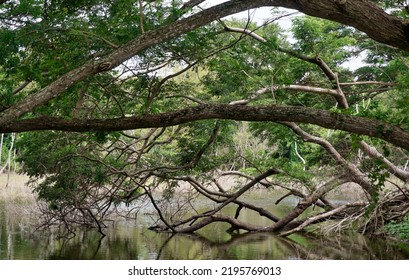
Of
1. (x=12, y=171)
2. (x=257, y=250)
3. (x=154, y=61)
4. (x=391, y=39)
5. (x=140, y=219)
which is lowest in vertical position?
(x=257, y=250)

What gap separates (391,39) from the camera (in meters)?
6.54

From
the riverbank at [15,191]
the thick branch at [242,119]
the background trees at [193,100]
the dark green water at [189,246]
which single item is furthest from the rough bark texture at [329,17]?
the riverbank at [15,191]

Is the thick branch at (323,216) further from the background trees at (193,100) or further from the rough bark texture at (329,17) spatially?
the rough bark texture at (329,17)

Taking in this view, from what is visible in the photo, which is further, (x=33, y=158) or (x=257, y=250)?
(x=33, y=158)

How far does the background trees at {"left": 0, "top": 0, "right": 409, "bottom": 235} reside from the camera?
22.4 feet

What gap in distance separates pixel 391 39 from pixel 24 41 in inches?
167

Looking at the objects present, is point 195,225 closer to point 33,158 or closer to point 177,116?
point 33,158

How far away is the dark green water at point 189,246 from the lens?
9852mm

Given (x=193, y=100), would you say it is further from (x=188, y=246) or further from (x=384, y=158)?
(x=384, y=158)

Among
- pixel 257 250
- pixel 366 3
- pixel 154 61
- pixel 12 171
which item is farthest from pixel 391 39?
pixel 12 171

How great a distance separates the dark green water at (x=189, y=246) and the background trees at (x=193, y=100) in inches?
18.6

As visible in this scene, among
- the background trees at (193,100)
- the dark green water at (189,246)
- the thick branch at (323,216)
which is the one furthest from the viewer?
the thick branch at (323,216)

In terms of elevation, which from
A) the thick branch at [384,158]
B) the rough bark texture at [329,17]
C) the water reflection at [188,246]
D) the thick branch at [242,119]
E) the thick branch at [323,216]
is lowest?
the water reflection at [188,246]

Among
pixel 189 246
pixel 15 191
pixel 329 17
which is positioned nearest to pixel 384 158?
pixel 189 246
